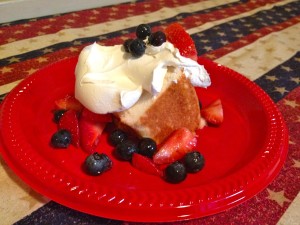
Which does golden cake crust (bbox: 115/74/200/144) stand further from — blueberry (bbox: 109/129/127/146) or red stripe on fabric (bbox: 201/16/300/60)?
red stripe on fabric (bbox: 201/16/300/60)

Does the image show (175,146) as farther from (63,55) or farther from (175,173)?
(63,55)

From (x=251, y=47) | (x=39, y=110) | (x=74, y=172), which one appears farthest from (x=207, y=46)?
(x=74, y=172)

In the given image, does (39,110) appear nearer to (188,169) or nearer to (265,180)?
(188,169)

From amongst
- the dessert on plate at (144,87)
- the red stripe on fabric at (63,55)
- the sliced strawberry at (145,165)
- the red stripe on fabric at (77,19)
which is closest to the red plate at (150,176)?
the sliced strawberry at (145,165)

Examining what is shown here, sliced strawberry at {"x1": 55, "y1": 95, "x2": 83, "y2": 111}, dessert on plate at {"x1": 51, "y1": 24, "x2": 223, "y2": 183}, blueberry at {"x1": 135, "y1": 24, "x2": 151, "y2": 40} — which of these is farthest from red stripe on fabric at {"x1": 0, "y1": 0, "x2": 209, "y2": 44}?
blueberry at {"x1": 135, "y1": 24, "x2": 151, "y2": 40}

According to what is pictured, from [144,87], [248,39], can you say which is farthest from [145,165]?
[248,39]
